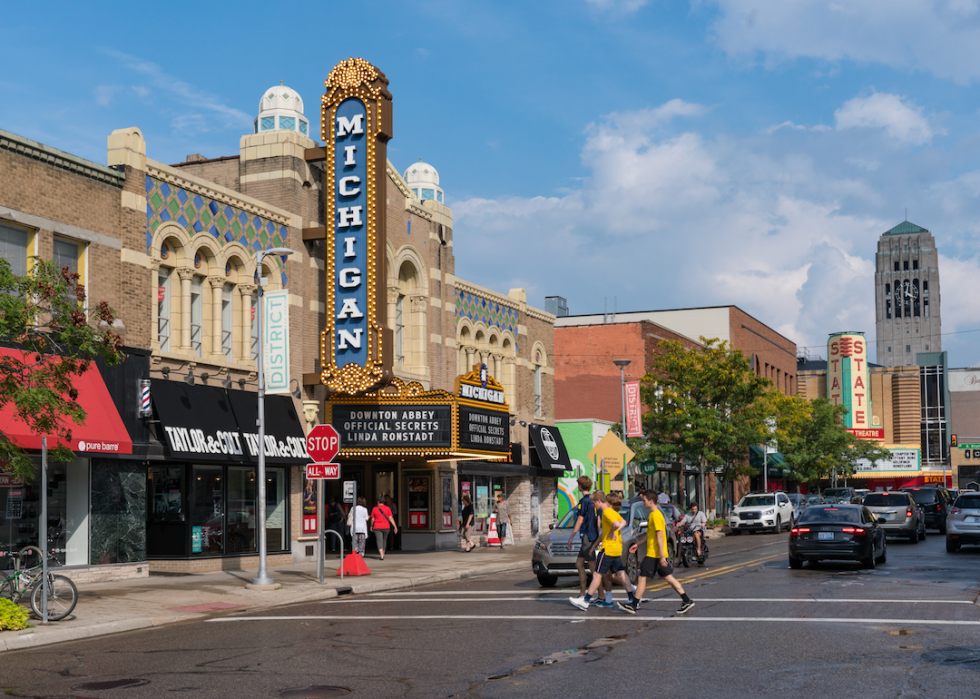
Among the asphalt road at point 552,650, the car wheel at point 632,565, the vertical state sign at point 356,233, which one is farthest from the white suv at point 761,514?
the asphalt road at point 552,650

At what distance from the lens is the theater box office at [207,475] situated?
78.0 ft

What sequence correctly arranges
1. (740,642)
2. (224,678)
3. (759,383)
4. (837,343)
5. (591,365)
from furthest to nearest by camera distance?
(837,343)
(591,365)
(759,383)
(740,642)
(224,678)

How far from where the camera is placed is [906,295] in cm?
17062

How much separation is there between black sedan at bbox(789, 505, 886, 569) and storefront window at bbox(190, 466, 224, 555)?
1333cm

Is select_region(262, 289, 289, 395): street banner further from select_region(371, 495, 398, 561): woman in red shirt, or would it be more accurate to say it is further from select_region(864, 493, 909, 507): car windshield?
select_region(864, 493, 909, 507): car windshield

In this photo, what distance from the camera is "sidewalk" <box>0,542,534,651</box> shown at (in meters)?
15.2

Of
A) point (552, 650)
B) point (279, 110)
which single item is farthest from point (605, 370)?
point (552, 650)

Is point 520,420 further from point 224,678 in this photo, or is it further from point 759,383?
point 224,678

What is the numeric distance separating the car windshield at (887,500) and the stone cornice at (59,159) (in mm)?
26404

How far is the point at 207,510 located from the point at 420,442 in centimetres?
666

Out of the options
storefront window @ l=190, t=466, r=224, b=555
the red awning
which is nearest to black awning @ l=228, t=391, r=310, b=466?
storefront window @ l=190, t=466, r=224, b=555

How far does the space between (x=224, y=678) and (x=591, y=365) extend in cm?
4635

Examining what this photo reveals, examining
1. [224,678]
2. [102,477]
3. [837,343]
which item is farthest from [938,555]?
[837,343]

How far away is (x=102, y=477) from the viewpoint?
72.7ft
